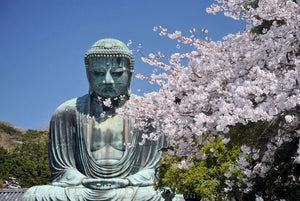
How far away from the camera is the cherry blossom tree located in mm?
5562

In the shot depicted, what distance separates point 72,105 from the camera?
31.3 feet

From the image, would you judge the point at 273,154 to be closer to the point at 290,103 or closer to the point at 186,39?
the point at 290,103

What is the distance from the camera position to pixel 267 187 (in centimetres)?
852

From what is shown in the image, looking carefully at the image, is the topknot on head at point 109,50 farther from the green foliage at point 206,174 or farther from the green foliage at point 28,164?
the green foliage at point 28,164

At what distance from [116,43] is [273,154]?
3828 millimetres

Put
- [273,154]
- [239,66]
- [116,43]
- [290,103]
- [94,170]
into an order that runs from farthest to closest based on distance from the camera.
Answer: [116,43] → [94,170] → [273,154] → [239,66] → [290,103]

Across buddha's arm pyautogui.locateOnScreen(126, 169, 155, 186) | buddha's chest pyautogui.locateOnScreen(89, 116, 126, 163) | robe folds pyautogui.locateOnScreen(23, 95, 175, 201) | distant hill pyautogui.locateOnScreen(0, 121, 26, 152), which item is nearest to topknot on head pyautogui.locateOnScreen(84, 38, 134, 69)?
robe folds pyautogui.locateOnScreen(23, 95, 175, 201)

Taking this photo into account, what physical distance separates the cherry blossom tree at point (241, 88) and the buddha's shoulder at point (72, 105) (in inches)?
41.7

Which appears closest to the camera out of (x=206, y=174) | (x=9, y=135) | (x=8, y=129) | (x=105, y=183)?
(x=105, y=183)

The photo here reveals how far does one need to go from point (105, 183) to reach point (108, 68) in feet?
7.12

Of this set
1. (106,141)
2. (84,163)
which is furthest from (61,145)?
(106,141)

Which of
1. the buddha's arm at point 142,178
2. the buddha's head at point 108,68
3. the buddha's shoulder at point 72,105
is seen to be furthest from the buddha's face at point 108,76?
the buddha's arm at point 142,178

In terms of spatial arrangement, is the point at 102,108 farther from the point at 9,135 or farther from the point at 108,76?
the point at 9,135

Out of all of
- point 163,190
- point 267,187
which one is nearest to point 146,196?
point 163,190
